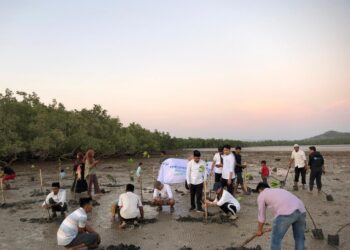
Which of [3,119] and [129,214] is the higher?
[3,119]

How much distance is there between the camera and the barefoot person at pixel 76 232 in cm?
698

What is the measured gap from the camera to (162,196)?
1125 centimetres

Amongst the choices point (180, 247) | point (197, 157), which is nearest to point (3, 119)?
point (197, 157)

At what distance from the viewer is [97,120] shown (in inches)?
1874

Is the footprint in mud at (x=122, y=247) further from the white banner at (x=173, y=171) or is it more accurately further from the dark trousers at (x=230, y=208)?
the white banner at (x=173, y=171)

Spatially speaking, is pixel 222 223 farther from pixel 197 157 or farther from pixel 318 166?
pixel 318 166

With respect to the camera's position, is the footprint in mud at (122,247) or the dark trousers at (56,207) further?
the dark trousers at (56,207)

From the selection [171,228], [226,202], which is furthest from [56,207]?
[226,202]

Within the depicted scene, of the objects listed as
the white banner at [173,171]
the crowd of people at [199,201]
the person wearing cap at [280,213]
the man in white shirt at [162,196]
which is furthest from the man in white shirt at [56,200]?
the person wearing cap at [280,213]

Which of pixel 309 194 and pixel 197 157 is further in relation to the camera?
pixel 309 194

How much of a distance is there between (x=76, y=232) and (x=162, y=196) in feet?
14.6

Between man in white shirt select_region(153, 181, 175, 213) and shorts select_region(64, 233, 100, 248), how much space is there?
377 centimetres

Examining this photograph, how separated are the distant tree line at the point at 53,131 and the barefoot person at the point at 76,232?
25.2 meters

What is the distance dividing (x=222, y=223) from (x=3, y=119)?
87.3ft
